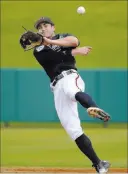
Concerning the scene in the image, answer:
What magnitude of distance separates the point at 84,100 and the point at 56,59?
83cm

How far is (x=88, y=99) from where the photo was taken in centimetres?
758

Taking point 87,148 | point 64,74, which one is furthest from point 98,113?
point 64,74

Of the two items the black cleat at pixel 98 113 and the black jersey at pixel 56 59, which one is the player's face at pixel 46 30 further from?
the black cleat at pixel 98 113

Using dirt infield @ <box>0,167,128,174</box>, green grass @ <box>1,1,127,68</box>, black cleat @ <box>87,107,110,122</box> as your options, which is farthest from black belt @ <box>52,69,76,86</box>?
green grass @ <box>1,1,127,68</box>

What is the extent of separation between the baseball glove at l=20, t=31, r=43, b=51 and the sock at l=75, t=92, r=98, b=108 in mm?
739

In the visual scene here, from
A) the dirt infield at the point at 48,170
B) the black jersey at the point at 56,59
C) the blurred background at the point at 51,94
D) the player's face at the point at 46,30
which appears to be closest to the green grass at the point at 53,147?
the blurred background at the point at 51,94

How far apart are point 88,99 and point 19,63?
18850 millimetres

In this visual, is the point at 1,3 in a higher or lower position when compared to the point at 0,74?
higher

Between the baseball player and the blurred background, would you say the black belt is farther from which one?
the blurred background

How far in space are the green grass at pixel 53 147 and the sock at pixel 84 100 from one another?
355 centimetres

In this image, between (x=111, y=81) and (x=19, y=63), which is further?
(x=19, y=63)

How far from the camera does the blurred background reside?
43.4 feet

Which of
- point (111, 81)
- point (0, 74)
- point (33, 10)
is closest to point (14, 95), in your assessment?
point (0, 74)

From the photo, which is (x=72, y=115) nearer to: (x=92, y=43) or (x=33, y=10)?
(x=92, y=43)
